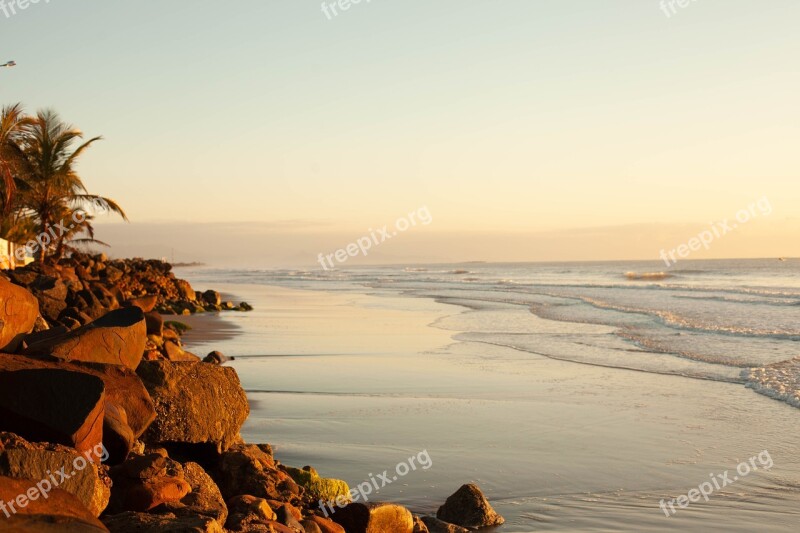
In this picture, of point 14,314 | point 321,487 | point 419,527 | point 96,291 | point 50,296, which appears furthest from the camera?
point 96,291

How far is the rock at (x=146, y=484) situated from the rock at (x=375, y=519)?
47.1 inches

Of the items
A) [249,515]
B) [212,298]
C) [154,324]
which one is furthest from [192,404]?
[212,298]

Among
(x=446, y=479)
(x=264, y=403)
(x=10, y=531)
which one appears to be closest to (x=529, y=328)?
(x=264, y=403)

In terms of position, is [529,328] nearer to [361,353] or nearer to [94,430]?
[361,353]

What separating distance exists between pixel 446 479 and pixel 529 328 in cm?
1731

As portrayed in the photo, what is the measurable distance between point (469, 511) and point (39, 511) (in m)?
3.48

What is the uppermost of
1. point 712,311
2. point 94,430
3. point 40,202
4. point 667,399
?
point 40,202

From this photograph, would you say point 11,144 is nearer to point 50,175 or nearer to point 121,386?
point 50,175

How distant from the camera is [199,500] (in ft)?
17.7

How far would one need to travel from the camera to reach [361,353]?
17.4 meters

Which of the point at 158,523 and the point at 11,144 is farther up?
the point at 11,144

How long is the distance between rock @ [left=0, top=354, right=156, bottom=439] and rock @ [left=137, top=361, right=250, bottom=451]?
0.99 feet

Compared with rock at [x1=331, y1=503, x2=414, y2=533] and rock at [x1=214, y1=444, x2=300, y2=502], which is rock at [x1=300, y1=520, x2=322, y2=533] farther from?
rock at [x1=214, y1=444, x2=300, y2=502]

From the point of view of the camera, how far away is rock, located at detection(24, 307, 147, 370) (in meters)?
7.01
